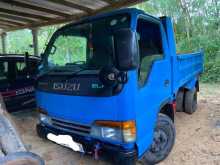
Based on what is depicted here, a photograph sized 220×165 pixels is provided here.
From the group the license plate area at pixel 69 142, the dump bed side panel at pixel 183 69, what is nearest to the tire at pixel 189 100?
the dump bed side panel at pixel 183 69

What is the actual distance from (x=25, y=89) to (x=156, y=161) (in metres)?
3.44

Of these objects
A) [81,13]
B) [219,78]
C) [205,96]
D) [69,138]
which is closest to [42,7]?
[81,13]

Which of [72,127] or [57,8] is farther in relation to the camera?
[57,8]

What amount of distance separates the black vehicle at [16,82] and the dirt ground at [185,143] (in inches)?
14.3

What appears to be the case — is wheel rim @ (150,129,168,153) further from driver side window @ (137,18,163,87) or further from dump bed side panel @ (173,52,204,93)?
driver side window @ (137,18,163,87)

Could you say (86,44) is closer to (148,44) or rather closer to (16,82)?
(148,44)

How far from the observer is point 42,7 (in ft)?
18.7

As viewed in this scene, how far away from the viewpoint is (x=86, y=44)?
118 inches

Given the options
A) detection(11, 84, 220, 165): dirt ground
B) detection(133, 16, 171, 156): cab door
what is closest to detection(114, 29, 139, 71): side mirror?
detection(133, 16, 171, 156): cab door

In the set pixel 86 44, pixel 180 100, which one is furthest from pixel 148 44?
pixel 180 100

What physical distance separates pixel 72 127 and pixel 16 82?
9.66 feet

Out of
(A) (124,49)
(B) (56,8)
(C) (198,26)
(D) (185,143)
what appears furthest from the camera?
(C) (198,26)

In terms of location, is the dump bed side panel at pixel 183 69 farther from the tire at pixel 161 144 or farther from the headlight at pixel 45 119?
the headlight at pixel 45 119

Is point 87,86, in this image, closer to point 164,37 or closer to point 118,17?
point 118,17
